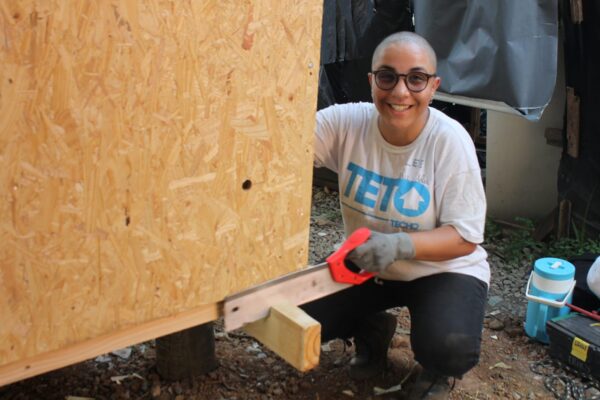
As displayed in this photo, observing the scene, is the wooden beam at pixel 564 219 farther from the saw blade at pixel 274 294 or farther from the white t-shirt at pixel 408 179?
the saw blade at pixel 274 294

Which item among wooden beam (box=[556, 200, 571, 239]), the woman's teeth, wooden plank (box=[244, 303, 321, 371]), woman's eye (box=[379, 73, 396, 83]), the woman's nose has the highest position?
woman's eye (box=[379, 73, 396, 83])

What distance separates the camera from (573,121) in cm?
389

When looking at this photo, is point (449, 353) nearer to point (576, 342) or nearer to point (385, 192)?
point (385, 192)

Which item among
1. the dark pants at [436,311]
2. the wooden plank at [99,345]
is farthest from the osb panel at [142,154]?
the dark pants at [436,311]

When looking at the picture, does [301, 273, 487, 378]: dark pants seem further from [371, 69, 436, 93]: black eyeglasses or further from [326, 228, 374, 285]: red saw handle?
[371, 69, 436, 93]: black eyeglasses

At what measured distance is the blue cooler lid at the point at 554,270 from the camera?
294cm

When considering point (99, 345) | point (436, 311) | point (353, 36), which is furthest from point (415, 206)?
point (353, 36)

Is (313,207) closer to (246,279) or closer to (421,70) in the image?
(421,70)

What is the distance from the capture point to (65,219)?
1.34 m

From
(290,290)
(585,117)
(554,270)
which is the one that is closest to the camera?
(290,290)

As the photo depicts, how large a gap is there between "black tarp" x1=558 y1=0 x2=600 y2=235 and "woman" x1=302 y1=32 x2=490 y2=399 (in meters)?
1.78

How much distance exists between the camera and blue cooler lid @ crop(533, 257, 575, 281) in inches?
116

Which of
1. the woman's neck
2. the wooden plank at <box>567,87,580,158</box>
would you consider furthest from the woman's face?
the wooden plank at <box>567,87,580,158</box>

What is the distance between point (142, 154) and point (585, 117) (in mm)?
3228
